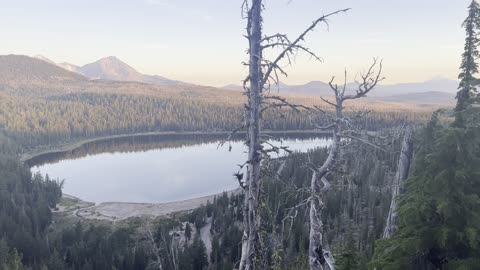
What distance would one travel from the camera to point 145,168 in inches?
4296

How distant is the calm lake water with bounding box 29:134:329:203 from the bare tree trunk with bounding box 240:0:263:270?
54943 mm

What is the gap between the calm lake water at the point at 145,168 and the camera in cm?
8235

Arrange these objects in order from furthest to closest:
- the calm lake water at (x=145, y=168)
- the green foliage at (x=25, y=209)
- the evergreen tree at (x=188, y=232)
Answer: the calm lake water at (x=145, y=168) → the evergreen tree at (x=188, y=232) → the green foliage at (x=25, y=209)

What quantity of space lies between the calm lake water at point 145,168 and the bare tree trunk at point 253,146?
54943 mm

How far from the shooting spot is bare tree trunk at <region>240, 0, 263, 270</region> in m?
7.41

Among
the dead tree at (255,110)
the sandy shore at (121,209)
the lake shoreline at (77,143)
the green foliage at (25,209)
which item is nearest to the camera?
the dead tree at (255,110)

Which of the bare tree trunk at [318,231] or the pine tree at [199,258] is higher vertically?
the bare tree trunk at [318,231]

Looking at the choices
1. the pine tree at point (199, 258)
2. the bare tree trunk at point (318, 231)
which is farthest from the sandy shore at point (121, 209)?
the bare tree trunk at point (318, 231)

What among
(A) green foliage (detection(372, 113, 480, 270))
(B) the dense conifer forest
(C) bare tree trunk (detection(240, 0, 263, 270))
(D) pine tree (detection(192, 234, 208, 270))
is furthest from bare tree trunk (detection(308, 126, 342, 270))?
(D) pine tree (detection(192, 234, 208, 270))

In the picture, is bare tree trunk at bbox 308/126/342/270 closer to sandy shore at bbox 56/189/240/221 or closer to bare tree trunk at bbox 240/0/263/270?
bare tree trunk at bbox 240/0/263/270

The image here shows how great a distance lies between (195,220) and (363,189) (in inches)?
967

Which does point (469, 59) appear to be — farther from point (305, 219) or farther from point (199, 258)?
point (305, 219)

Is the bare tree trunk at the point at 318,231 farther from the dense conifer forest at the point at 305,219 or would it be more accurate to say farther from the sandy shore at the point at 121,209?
the sandy shore at the point at 121,209

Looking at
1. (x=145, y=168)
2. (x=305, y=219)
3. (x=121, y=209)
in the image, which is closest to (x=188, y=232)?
(x=305, y=219)
